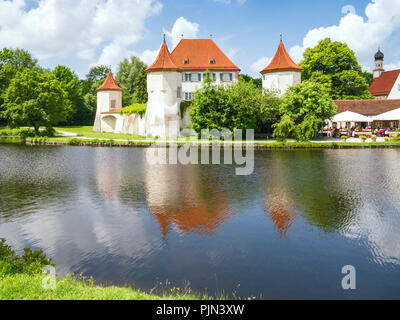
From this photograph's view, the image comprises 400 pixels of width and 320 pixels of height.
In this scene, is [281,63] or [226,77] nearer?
[281,63]

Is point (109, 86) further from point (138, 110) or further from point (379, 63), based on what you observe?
point (379, 63)

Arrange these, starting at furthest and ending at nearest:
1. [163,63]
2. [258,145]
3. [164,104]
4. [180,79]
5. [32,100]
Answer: [180,79]
[32,100]
[164,104]
[163,63]
[258,145]

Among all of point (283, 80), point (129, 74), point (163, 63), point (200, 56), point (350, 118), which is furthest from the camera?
point (129, 74)

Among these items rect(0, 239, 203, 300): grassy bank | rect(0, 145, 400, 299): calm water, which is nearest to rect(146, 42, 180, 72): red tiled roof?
rect(0, 145, 400, 299): calm water

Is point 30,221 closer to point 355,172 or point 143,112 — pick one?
point 355,172

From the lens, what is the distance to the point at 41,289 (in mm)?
5195

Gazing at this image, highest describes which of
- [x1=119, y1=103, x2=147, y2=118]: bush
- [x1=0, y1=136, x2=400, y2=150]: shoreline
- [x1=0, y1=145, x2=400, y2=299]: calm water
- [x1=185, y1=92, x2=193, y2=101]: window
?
[x1=185, y1=92, x2=193, y2=101]: window

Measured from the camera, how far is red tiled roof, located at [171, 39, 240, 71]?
47.1 m

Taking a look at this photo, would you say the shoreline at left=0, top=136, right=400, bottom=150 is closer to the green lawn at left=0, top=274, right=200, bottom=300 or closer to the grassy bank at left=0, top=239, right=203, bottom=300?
the grassy bank at left=0, top=239, right=203, bottom=300

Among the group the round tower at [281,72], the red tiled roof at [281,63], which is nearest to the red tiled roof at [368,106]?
the round tower at [281,72]

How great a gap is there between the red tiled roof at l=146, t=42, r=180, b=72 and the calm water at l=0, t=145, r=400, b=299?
24.2 m

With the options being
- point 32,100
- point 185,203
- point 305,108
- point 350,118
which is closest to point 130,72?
point 32,100

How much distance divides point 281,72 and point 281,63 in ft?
3.76
